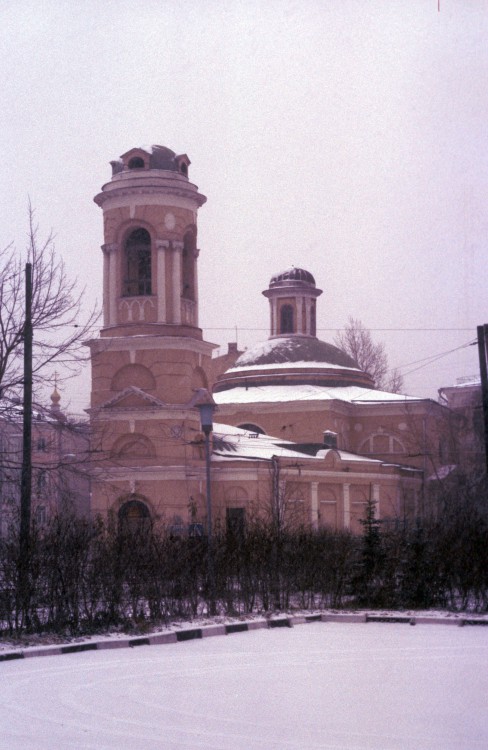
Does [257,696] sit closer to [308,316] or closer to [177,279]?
[177,279]

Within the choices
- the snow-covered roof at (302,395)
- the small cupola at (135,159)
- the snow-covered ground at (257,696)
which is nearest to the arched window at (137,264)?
the small cupola at (135,159)

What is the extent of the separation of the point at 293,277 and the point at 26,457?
4467 cm

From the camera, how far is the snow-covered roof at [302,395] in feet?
185

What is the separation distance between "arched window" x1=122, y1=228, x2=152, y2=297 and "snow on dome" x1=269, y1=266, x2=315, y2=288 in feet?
66.5

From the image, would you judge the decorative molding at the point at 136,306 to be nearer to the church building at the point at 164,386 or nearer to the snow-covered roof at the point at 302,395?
the church building at the point at 164,386

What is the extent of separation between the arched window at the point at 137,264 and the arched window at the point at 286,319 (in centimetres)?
2041

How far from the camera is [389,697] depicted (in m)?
10.9

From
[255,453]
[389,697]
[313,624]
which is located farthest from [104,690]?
[255,453]

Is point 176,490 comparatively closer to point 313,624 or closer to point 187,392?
point 187,392

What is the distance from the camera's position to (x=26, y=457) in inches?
777

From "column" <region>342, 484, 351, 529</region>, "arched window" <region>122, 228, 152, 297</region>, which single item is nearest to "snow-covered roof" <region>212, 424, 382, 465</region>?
"column" <region>342, 484, 351, 529</region>

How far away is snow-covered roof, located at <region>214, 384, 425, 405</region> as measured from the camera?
56469 millimetres

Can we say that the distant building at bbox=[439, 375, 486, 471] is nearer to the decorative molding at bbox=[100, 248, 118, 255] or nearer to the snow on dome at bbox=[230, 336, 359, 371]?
the snow on dome at bbox=[230, 336, 359, 371]

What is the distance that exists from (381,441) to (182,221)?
64.4ft
